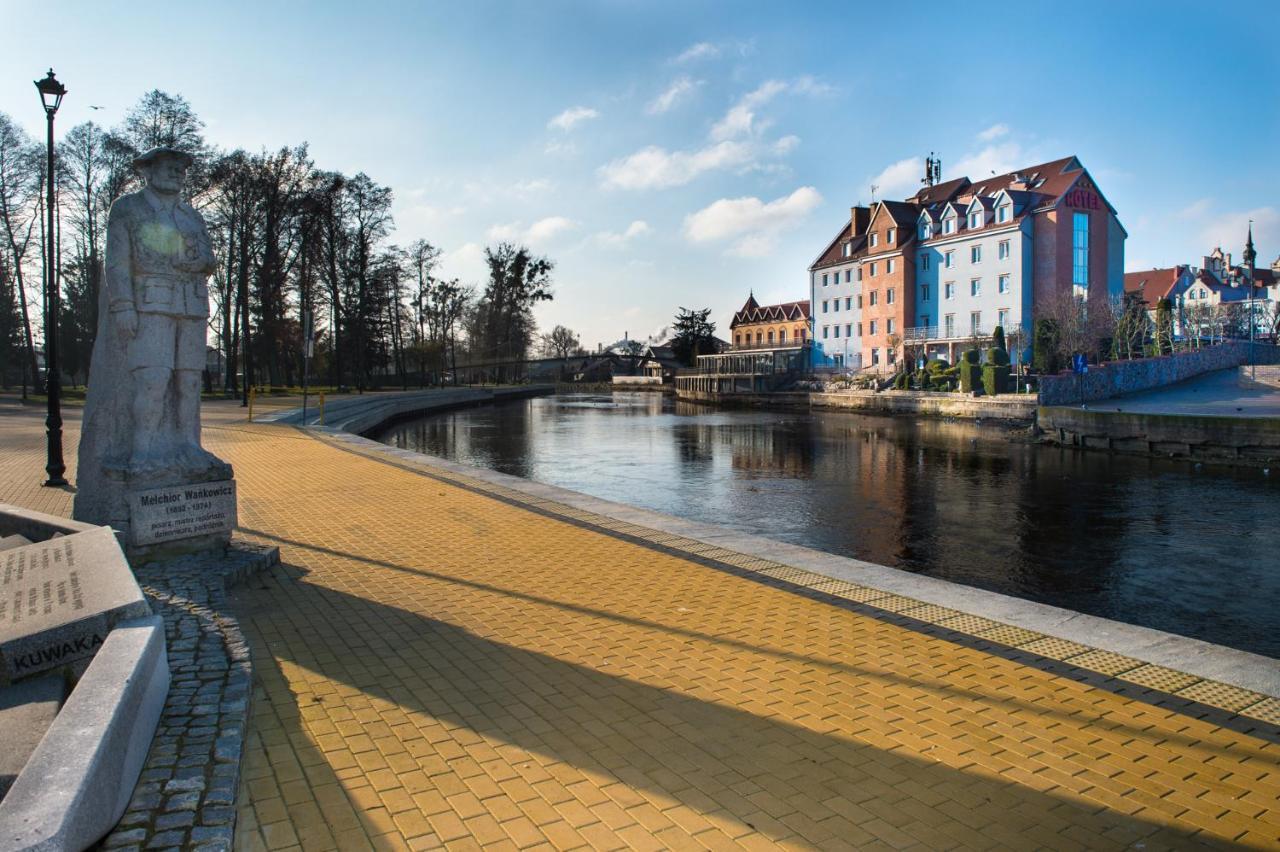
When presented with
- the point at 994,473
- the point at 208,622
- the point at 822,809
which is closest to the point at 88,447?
the point at 208,622

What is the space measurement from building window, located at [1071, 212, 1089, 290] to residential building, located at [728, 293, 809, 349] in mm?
32687

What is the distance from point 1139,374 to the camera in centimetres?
4594

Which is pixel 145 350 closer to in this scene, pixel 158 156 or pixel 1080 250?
pixel 158 156

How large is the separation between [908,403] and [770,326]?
49801mm

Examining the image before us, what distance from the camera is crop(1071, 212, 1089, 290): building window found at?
5944 centimetres

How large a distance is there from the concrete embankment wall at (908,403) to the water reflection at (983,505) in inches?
324

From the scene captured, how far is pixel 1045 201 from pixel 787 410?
24.3 meters

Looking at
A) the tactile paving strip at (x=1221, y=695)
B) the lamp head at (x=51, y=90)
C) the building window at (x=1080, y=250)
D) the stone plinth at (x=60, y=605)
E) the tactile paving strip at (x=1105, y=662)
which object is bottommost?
the tactile paving strip at (x=1221, y=695)

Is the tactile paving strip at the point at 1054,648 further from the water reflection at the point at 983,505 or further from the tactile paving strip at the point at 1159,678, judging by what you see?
the water reflection at the point at 983,505

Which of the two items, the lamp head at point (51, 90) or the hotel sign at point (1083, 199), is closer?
the lamp head at point (51, 90)

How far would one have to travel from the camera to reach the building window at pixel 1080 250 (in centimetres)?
5944

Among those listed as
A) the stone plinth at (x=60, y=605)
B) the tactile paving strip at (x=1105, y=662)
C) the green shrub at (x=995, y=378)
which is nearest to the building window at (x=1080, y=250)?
the green shrub at (x=995, y=378)

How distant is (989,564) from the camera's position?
12.8 meters

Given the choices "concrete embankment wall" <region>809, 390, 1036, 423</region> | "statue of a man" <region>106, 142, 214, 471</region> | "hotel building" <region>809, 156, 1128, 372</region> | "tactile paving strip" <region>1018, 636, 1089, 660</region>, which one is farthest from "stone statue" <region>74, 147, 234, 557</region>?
"hotel building" <region>809, 156, 1128, 372</region>
